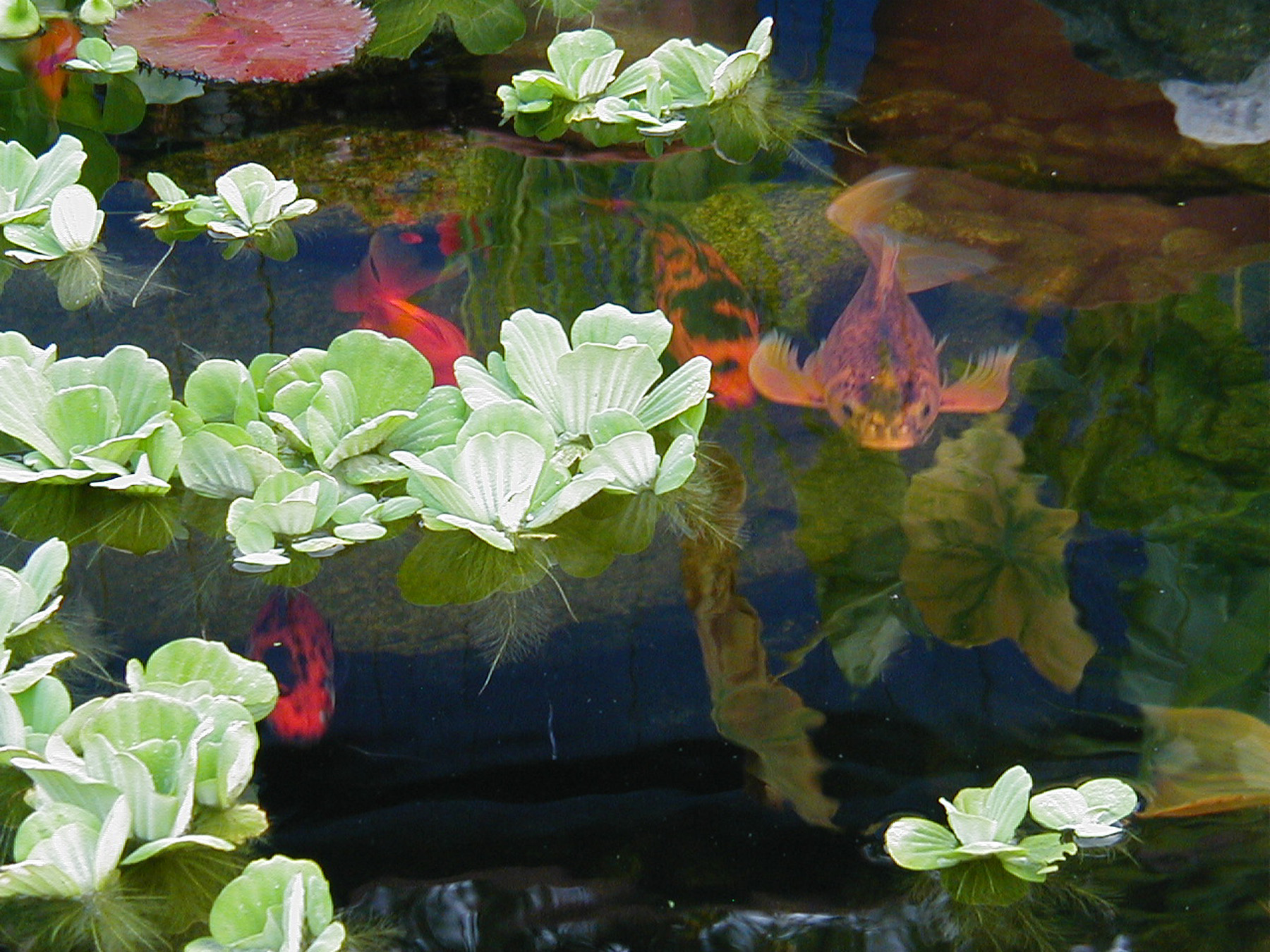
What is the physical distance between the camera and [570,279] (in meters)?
1.94

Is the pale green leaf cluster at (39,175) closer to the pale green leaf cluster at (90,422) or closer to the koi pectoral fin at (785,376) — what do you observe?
the pale green leaf cluster at (90,422)

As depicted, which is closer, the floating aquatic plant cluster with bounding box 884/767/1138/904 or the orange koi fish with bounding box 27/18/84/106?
the floating aquatic plant cluster with bounding box 884/767/1138/904

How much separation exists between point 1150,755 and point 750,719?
1.32 feet

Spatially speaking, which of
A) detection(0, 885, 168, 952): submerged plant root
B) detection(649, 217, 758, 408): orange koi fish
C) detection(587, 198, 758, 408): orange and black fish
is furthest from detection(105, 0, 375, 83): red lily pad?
detection(0, 885, 168, 952): submerged plant root

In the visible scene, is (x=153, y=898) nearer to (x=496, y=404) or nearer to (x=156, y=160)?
(x=496, y=404)

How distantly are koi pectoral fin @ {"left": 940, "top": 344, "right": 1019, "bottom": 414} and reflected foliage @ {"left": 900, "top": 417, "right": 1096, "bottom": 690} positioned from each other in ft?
0.15

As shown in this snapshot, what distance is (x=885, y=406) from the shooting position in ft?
5.50

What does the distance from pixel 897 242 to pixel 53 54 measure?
1.73 meters

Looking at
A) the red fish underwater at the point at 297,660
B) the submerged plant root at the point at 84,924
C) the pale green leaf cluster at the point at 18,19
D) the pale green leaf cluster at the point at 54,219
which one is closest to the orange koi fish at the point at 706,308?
the red fish underwater at the point at 297,660

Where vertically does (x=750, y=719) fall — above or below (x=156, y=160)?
below

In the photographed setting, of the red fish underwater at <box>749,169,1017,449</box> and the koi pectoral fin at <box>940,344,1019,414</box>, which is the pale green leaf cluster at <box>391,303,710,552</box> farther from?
the koi pectoral fin at <box>940,344,1019,414</box>

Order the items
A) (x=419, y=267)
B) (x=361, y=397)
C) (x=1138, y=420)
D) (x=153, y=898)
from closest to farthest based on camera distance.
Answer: (x=153, y=898) → (x=361, y=397) → (x=1138, y=420) → (x=419, y=267)

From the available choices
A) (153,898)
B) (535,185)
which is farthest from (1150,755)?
(535,185)

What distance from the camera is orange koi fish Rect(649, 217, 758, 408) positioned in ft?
5.82
